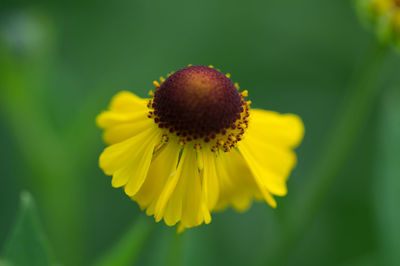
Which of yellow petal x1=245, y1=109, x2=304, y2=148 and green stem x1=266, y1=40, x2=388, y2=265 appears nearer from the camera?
yellow petal x1=245, y1=109, x2=304, y2=148

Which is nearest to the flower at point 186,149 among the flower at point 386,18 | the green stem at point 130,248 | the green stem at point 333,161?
the green stem at point 130,248

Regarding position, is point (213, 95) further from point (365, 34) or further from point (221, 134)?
point (365, 34)

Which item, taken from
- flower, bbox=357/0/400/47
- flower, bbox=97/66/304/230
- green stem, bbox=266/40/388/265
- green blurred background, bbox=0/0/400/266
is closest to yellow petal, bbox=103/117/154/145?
flower, bbox=97/66/304/230

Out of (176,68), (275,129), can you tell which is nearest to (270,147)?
(275,129)

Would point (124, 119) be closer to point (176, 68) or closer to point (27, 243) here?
point (27, 243)

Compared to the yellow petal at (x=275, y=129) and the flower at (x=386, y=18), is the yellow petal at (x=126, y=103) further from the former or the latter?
the flower at (x=386, y=18)

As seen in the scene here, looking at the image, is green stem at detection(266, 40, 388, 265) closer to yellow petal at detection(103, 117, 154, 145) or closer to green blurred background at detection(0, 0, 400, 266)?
green blurred background at detection(0, 0, 400, 266)

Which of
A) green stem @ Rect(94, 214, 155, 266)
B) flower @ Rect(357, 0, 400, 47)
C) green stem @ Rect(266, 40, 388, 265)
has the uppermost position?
flower @ Rect(357, 0, 400, 47)
